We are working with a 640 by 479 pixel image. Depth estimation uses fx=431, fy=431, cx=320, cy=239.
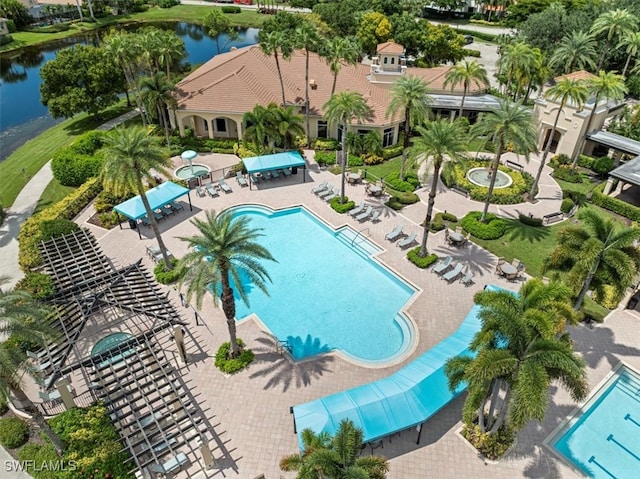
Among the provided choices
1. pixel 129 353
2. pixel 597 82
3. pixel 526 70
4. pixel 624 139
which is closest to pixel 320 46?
pixel 526 70

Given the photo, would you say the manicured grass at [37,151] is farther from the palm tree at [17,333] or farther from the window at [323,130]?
A: the window at [323,130]

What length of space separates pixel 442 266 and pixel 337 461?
18002 mm

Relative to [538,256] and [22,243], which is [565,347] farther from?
[22,243]

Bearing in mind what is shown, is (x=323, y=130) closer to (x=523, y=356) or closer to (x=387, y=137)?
(x=387, y=137)

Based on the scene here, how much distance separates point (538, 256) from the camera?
30.2 metres

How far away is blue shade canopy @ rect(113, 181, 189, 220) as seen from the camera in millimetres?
31406

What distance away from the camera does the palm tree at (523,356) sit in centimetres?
1415

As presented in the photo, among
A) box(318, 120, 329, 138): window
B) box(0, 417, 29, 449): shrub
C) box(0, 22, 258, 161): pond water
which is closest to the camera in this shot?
box(0, 417, 29, 449): shrub

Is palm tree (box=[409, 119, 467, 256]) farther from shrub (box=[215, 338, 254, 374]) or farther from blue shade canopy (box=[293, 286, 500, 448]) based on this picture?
shrub (box=[215, 338, 254, 374])

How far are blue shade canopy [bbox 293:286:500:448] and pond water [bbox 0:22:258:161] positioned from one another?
45390 mm

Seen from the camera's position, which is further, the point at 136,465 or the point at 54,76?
the point at 54,76

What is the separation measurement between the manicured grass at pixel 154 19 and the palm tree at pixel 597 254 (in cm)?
10391

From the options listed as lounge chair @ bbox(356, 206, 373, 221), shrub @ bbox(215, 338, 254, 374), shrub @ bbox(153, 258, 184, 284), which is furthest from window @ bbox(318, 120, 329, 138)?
shrub @ bbox(215, 338, 254, 374)

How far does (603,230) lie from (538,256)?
10.4m
